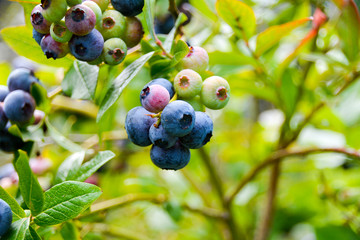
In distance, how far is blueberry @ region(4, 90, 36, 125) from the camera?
71 cm

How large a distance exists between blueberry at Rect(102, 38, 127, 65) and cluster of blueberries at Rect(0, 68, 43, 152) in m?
0.24

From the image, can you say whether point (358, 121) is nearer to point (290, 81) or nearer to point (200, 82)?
point (290, 81)

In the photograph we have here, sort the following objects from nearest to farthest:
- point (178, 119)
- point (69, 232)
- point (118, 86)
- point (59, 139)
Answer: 1. point (178, 119)
2. point (118, 86)
3. point (69, 232)
4. point (59, 139)

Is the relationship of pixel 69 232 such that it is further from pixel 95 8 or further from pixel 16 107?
pixel 95 8

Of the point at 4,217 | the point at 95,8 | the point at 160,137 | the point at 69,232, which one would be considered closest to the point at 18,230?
the point at 4,217

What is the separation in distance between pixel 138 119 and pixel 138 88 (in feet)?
2.07

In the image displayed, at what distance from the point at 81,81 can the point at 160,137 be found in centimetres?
29

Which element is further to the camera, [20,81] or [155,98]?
[20,81]

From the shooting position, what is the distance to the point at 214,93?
0.57m

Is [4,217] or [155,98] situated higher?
[155,98]

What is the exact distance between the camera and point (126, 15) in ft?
2.04

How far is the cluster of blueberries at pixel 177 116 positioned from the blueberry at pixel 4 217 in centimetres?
21

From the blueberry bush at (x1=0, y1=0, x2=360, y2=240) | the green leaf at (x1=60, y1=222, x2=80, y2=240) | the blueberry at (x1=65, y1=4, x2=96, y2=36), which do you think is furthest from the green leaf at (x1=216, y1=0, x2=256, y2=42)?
the green leaf at (x1=60, y1=222, x2=80, y2=240)

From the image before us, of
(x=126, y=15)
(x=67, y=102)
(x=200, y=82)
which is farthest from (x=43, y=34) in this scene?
(x=67, y=102)
